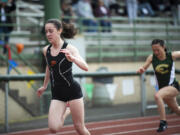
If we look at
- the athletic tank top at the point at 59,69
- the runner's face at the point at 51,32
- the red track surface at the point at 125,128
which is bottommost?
the red track surface at the point at 125,128

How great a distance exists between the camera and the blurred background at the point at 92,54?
9.17m

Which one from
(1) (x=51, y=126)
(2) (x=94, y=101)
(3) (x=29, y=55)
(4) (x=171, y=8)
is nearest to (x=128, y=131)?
(2) (x=94, y=101)

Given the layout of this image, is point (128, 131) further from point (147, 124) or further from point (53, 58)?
point (53, 58)

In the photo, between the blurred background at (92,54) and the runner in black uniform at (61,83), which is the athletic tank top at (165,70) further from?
the runner in black uniform at (61,83)

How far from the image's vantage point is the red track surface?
8269 mm

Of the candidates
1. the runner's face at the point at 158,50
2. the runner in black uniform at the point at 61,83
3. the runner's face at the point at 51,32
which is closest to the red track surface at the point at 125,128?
the runner's face at the point at 158,50

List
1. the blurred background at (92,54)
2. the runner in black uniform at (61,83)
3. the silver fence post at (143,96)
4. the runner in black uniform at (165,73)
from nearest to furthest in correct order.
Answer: the runner in black uniform at (61,83) < the runner in black uniform at (165,73) < the blurred background at (92,54) < the silver fence post at (143,96)

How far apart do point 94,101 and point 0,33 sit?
4.37 m

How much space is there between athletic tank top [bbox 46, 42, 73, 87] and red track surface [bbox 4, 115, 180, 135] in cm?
262

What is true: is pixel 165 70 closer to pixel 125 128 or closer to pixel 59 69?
pixel 125 128

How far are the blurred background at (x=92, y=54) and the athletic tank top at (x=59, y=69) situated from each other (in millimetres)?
3127

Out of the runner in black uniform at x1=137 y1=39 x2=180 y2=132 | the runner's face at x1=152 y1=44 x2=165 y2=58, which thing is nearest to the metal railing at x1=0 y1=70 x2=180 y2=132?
the runner in black uniform at x1=137 y1=39 x2=180 y2=132

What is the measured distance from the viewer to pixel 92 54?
609 inches

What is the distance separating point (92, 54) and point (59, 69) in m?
9.67
